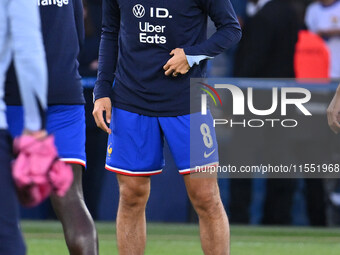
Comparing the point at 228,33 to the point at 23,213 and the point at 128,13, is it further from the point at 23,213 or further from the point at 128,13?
the point at 23,213

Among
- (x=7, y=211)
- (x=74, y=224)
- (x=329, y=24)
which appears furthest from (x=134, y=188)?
(x=329, y=24)

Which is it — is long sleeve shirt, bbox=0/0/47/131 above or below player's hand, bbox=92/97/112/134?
above

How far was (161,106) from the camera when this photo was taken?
502cm

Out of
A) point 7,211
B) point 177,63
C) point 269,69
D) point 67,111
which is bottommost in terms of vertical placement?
point 269,69

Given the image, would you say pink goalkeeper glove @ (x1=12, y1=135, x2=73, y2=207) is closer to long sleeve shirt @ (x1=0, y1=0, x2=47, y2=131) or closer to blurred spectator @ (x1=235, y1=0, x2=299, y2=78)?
long sleeve shirt @ (x1=0, y1=0, x2=47, y2=131)

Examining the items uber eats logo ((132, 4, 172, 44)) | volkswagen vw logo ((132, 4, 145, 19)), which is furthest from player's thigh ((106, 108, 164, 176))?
volkswagen vw logo ((132, 4, 145, 19))

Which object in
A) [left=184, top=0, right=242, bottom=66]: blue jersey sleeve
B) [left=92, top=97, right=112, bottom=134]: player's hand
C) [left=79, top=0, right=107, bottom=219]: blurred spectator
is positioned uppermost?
[left=184, top=0, right=242, bottom=66]: blue jersey sleeve

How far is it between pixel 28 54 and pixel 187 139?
6.20ft

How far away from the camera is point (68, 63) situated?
4637 millimetres

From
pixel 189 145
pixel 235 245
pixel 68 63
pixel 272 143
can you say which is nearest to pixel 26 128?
pixel 68 63

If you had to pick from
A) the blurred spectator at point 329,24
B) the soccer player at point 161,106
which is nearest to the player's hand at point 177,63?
the soccer player at point 161,106

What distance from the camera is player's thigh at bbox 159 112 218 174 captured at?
16.4 ft

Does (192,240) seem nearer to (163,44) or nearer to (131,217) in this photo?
(131,217)

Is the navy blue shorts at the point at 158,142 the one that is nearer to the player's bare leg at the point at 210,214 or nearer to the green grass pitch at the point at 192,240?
the player's bare leg at the point at 210,214
